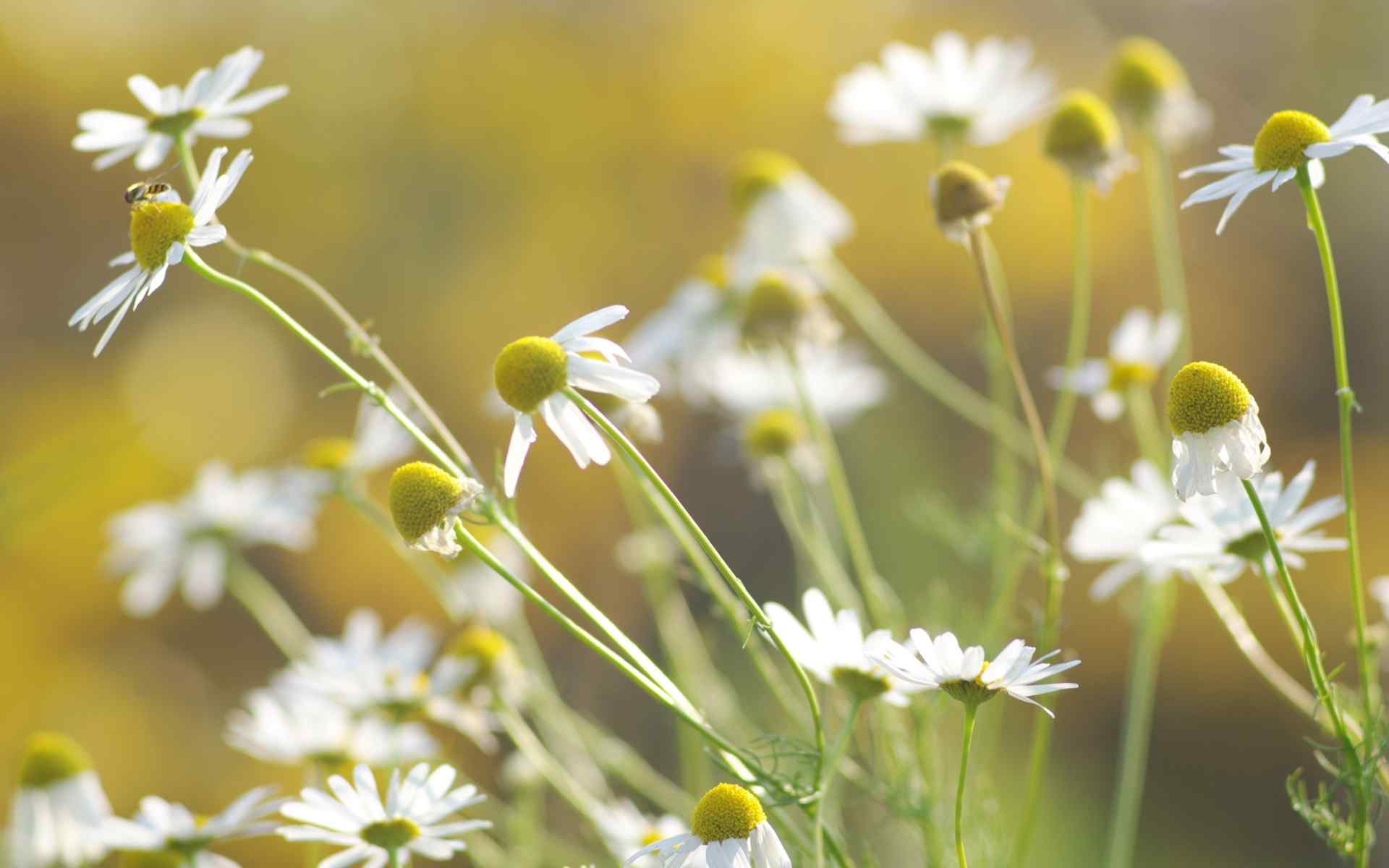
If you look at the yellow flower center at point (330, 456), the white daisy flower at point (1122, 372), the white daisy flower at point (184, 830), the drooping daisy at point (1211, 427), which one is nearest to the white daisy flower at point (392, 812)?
the white daisy flower at point (184, 830)

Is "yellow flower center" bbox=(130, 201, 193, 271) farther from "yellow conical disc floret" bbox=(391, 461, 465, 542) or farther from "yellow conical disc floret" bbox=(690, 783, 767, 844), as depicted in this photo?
"yellow conical disc floret" bbox=(690, 783, 767, 844)

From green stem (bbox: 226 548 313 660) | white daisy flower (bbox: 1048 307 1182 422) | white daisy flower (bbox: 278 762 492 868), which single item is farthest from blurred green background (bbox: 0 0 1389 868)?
white daisy flower (bbox: 278 762 492 868)

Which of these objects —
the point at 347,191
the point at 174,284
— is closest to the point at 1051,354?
the point at 347,191

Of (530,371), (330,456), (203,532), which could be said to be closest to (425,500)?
(530,371)

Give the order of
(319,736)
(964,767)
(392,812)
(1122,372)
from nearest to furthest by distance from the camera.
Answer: (964,767) < (392,812) < (319,736) < (1122,372)

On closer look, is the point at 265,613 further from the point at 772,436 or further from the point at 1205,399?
the point at 1205,399

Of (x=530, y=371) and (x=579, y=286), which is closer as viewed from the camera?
(x=530, y=371)

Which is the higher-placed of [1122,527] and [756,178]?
[756,178]
